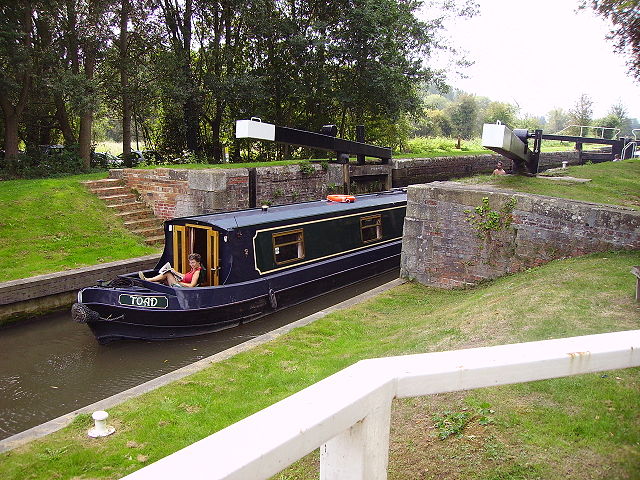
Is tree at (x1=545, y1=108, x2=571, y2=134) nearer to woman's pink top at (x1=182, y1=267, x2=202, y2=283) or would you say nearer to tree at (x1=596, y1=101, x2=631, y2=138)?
tree at (x1=596, y1=101, x2=631, y2=138)

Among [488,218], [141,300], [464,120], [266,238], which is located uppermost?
[464,120]

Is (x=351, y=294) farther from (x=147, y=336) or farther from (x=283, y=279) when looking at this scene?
(x=147, y=336)

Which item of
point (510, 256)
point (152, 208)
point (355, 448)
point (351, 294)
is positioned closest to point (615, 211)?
point (510, 256)

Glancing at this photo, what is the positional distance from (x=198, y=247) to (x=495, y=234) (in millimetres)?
4868

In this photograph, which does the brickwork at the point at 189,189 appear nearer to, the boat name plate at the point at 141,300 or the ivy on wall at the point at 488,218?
the boat name plate at the point at 141,300

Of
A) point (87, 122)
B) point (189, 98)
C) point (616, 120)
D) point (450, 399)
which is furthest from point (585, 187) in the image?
point (616, 120)

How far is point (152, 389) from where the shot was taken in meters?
5.65

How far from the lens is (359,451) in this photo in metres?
1.61

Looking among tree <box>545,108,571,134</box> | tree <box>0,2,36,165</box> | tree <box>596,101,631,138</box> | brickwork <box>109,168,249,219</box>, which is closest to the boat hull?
brickwork <box>109,168,249,219</box>

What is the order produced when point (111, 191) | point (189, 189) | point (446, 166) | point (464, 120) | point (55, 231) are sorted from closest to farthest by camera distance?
1. point (55, 231)
2. point (189, 189)
3. point (111, 191)
4. point (446, 166)
5. point (464, 120)

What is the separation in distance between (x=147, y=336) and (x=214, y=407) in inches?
138

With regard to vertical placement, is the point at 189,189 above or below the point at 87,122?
below

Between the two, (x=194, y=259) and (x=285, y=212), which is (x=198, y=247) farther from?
(x=285, y=212)

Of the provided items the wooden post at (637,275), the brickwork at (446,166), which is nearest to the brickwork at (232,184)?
the brickwork at (446,166)
